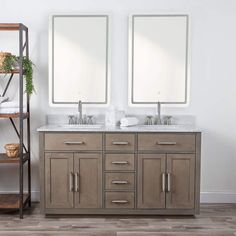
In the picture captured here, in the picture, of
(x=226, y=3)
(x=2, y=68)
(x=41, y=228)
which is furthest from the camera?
(x=226, y=3)

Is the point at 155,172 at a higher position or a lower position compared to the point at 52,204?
higher

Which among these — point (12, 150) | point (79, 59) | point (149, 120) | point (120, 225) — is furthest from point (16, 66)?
point (120, 225)

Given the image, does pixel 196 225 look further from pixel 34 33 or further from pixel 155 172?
pixel 34 33

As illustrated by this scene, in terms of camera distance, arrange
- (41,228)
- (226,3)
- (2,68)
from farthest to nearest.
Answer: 1. (226,3)
2. (2,68)
3. (41,228)

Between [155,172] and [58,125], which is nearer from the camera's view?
[155,172]

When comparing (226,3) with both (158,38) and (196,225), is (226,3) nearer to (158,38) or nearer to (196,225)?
(158,38)

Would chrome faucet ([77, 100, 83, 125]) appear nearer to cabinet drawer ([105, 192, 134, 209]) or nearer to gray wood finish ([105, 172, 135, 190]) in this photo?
gray wood finish ([105, 172, 135, 190])

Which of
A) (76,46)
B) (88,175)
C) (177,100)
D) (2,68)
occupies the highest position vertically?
(76,46)

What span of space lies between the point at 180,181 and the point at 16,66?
153 centimetres

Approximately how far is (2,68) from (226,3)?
188 cm

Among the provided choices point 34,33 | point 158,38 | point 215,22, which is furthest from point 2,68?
point 215,22

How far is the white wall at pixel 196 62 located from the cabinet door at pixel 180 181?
48 cm

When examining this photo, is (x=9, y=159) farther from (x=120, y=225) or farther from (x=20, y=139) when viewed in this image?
(x=120, y=225)

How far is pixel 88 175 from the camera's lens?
9.84ft
